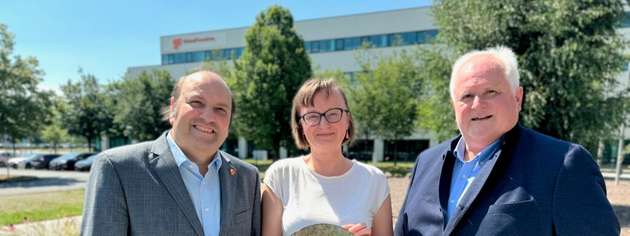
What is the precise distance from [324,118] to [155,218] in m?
1.24

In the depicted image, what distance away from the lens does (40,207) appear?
44.9 feet

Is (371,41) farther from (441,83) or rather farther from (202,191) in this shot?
(202,191)

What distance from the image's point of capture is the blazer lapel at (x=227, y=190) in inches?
108

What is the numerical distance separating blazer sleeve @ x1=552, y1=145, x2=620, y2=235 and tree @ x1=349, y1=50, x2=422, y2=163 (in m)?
25.2

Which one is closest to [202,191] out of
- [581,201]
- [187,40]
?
[581,201]

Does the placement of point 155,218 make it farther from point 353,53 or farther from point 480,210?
point 353,53

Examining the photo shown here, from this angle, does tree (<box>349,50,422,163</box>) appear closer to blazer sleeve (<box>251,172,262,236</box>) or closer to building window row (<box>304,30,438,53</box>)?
building window row (<box>304,30,438,53</box>)

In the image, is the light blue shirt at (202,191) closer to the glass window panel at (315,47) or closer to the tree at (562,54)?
the tree at (562,54)

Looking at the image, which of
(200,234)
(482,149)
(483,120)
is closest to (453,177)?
(482,149)

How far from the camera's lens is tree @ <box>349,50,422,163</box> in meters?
27.9

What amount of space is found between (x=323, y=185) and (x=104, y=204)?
4.50ft

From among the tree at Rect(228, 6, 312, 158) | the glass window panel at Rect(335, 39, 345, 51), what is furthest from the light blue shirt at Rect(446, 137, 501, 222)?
the glass window panel at Rect(335, 39, 345, 51)

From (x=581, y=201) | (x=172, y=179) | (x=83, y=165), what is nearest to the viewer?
(x=581, y=201)

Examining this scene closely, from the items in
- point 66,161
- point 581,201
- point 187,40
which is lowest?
point 66,161
